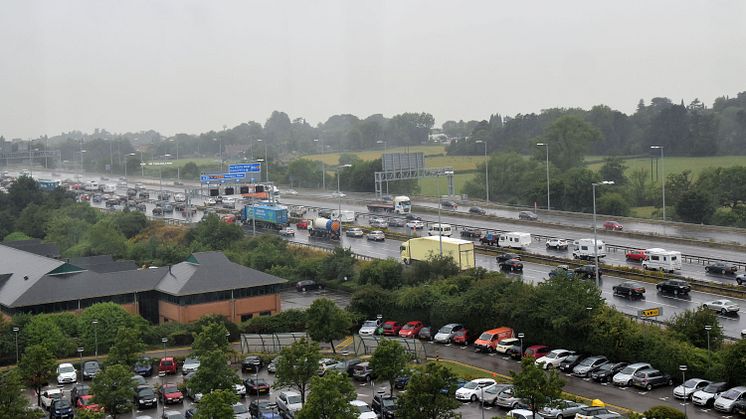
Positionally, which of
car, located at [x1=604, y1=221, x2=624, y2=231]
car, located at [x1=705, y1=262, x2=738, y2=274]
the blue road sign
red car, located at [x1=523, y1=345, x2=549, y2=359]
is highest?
the blue road sign

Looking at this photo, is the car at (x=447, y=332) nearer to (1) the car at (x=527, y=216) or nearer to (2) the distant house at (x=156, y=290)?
(2) the distant house at (x=156, y=290)

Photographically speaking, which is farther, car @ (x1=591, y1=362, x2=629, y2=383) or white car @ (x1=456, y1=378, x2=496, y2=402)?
car @ (x1=591, y1=362, x2=629, y2=383)

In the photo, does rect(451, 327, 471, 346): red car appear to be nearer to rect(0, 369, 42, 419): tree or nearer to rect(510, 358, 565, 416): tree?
rect(510, 358, 565, 416): tree

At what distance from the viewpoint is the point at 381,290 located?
29984 millimetres

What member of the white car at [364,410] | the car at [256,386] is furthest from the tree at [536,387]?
the car at [256,386]

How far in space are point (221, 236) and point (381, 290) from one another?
16923 millimetres

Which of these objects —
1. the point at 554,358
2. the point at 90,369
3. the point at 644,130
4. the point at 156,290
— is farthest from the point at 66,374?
the point at 644,130

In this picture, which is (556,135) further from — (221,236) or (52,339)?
(52,339)

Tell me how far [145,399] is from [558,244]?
21.3 m

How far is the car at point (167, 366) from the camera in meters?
24.1

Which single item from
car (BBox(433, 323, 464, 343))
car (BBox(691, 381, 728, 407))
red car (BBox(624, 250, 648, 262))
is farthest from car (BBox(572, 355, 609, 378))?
red car (BBox(624, 250, 648, 262))

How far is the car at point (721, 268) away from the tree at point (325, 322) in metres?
13.2

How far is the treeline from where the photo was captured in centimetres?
7281

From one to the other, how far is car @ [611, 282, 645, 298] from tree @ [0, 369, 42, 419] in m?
17.3
